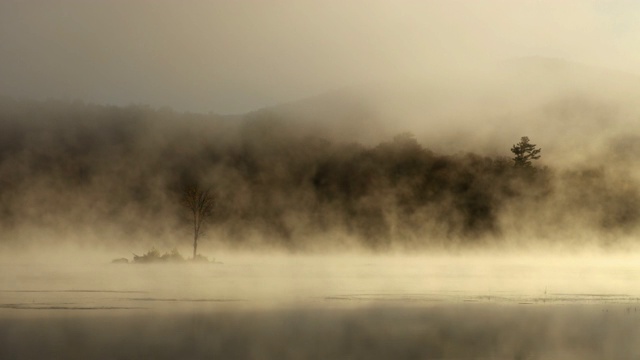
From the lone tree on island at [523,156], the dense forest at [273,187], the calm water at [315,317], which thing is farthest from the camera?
the lone tree on island at [523,156]

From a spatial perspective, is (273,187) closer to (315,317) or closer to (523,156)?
(523,156)

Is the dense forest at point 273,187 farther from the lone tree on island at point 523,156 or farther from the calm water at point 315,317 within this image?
the calm water at point 315,317

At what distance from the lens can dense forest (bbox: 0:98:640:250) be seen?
78938 mm

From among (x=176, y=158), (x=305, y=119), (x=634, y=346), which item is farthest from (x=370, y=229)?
(x=634, y=346)

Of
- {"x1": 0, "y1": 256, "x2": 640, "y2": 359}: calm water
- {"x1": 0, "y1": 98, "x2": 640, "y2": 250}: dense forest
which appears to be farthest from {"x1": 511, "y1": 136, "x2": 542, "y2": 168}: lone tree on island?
{"x1": 0, "y1": 256, "x2": 640, "y2": 359}: calm water

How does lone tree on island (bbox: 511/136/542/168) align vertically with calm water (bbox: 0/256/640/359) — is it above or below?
above

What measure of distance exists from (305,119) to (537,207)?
3760 centimetres

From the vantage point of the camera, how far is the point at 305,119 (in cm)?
11406

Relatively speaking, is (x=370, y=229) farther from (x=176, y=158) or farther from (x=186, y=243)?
(x=176, y=158)

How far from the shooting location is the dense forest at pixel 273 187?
78938mm

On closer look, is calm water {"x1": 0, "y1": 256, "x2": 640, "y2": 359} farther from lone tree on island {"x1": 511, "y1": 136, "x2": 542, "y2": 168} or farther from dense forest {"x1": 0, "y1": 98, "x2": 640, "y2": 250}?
lone tree on island {"x1": 511, "y1": 136, "x2": 542, "y2": 168}

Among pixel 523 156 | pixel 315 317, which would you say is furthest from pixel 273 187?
pixel 315 317

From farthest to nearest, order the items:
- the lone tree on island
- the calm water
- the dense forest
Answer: the lone tree on island < the dense forest < the calm water

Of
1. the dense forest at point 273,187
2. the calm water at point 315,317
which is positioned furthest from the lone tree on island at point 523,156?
the calm water at point 315,317
